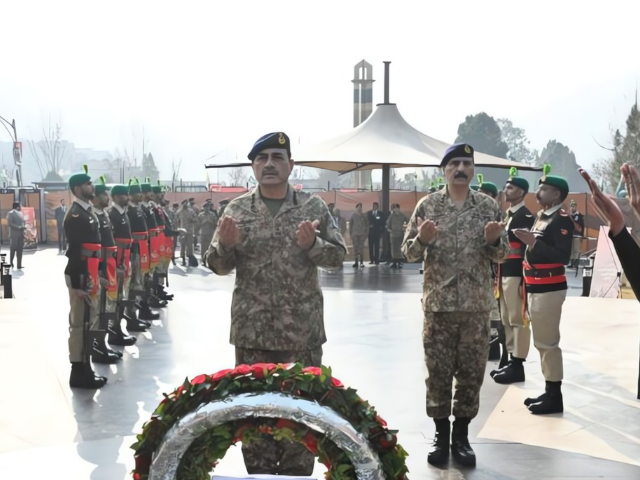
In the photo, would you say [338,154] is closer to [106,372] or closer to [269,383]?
[106,372]

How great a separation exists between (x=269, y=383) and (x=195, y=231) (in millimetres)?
21230

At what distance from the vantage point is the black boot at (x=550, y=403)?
6.39 metres

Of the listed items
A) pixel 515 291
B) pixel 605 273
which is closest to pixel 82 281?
pixel 515 291

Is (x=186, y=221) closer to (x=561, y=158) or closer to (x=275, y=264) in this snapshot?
(x=275, y=264)

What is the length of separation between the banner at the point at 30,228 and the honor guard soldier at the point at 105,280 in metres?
19.9

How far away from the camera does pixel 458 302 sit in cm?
503

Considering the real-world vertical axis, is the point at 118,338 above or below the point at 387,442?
below

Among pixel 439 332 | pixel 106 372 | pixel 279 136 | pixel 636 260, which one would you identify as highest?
pixel 279 136

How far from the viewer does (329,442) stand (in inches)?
102

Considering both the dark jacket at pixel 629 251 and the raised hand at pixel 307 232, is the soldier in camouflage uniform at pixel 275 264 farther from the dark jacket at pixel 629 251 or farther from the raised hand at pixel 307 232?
the dark jacket at pixel 629 251

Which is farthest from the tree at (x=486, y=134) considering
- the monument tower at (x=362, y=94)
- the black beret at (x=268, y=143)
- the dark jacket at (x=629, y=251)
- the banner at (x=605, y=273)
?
the dark jacket at (x=629, y=251)

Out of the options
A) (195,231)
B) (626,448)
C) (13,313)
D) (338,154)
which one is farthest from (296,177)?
(626,448)

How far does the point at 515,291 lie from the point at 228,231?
4428mm

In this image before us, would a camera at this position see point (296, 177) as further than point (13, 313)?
Yes
